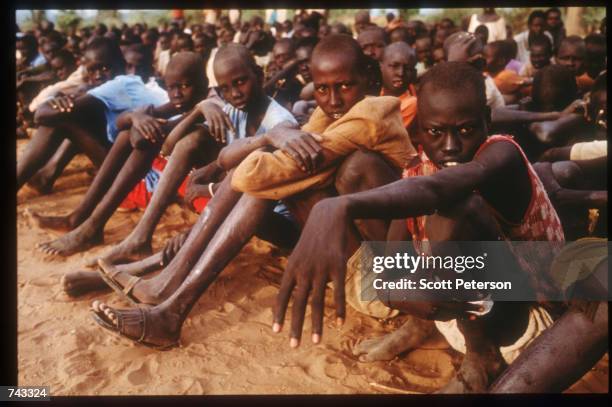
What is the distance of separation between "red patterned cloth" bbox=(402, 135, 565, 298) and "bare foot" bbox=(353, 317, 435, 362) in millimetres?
322

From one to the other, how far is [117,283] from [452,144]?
4.48 feet

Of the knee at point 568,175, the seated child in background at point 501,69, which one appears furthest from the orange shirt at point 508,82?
the knee at point 568,175

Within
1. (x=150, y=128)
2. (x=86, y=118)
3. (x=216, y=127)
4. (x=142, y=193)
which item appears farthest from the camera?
(x=86, y=118)

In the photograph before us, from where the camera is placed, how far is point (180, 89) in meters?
2.70

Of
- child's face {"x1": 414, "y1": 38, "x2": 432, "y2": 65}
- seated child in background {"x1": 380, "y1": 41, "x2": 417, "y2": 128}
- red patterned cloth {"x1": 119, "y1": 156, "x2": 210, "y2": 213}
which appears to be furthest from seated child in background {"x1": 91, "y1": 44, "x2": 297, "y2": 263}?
child's face {"x1": 414, "y1": 38, "x2": 432, "y2": 65}

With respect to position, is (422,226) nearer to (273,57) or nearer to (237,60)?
(237,60)

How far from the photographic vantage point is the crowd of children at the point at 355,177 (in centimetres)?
150

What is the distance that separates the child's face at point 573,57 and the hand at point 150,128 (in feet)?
7.17

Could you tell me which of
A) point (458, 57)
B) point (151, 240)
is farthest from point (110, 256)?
point (458, 57)

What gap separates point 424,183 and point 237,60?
4.08 ft

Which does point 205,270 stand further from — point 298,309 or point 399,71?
point 399,71

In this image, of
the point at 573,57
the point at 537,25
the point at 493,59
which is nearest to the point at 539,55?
the point at 537,25

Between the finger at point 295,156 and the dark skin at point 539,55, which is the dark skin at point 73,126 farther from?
the dark skin at point 539,55

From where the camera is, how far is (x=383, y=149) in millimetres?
1873
